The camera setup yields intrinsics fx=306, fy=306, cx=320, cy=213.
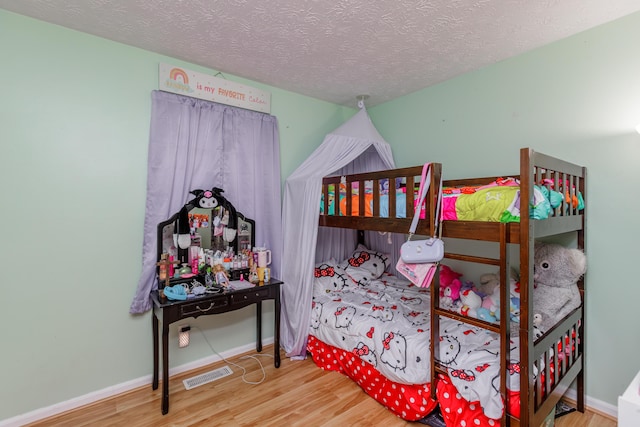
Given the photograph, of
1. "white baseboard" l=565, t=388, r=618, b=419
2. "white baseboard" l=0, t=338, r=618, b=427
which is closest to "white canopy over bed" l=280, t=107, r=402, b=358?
"white baseboard" l=0, t=338, r=618, b=427

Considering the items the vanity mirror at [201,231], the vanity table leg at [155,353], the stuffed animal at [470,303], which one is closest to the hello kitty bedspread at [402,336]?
the stuffed animal at [470,303]

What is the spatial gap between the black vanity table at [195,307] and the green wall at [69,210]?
0.64 ft

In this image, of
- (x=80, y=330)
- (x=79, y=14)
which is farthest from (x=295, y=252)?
(x=79, y=14)

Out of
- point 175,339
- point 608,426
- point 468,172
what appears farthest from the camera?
point 468,172

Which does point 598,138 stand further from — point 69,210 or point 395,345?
point 69,210

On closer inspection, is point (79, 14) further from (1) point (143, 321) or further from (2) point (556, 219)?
(2) point (556, 219)

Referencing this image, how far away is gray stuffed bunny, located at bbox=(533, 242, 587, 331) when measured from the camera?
207 cm

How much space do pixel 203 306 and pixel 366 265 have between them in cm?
180

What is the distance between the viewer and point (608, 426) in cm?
205

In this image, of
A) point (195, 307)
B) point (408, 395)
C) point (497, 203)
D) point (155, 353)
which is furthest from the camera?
point (155, 353)

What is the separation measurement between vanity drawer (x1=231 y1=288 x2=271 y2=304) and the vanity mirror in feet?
1.42

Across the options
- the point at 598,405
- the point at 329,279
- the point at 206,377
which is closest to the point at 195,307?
the point at 206,377

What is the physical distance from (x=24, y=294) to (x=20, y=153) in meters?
0.97

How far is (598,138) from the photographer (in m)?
2.21
